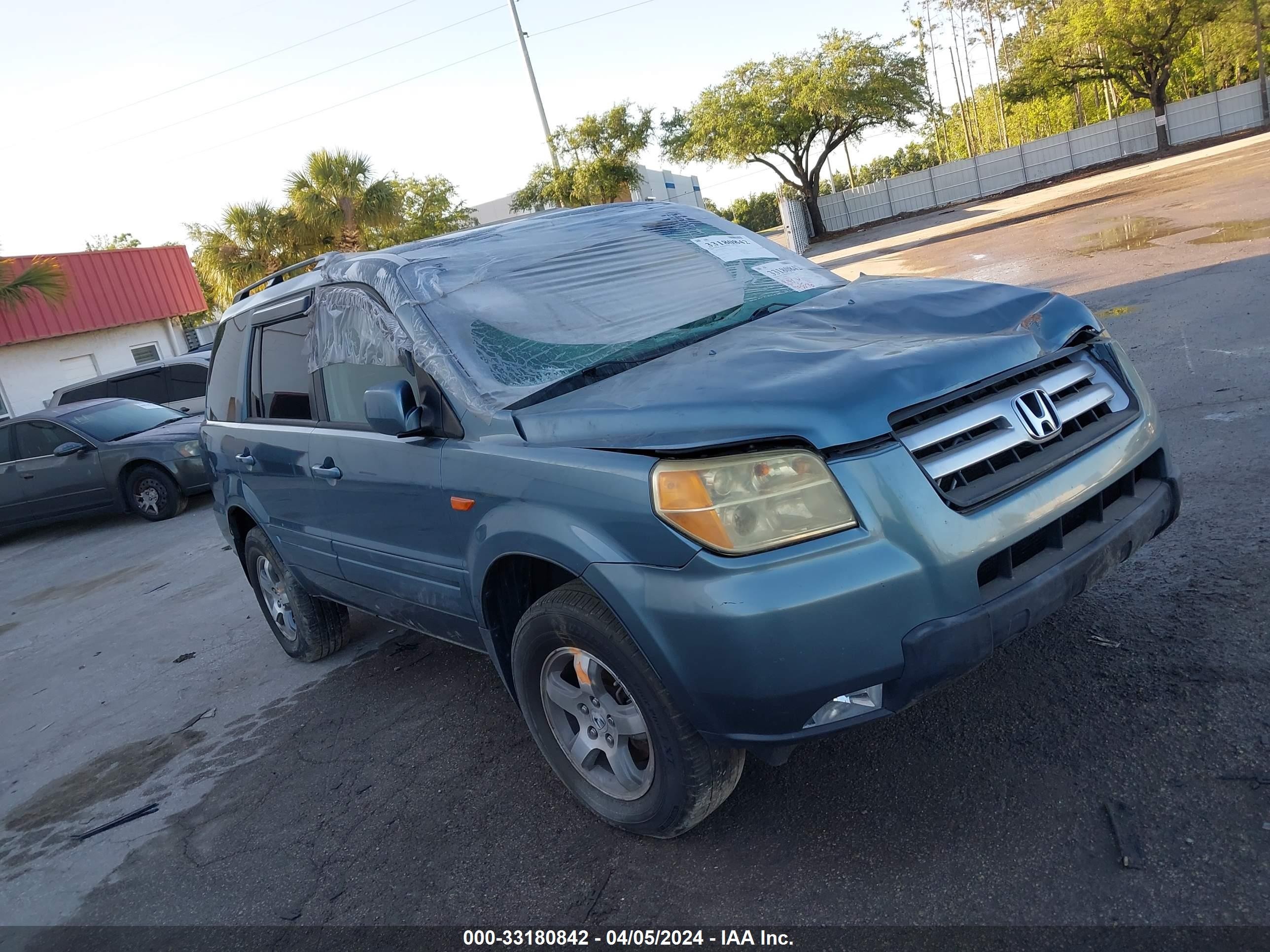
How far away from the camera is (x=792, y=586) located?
2305mm

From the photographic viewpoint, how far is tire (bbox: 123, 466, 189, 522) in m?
11.4

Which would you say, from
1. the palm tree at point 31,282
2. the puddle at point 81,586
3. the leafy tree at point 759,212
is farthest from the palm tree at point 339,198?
the leafy tree at point 759,212

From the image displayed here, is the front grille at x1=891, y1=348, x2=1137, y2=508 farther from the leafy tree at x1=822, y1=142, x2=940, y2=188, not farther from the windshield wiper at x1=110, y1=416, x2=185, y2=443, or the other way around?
the leafy tree at x1=822, y1=142, x2=940, y2=188

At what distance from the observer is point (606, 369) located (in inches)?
126

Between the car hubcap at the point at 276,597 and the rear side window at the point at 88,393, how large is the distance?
10498mm

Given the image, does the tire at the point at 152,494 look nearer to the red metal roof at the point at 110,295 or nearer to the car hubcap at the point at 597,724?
the car hubcap at the point at 597,724

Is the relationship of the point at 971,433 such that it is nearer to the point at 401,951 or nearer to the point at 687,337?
the point at 687,337

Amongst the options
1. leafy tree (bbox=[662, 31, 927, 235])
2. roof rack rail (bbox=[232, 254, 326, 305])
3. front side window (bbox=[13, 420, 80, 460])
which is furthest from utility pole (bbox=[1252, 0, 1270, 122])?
roof rack rail (bbox=[232, 254, 326, 305])

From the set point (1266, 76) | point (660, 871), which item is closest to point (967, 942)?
point (660, 871)

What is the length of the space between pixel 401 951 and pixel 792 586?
153 cm

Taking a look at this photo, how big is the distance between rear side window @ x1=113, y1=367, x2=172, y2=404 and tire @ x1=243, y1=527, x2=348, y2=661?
10.5 m

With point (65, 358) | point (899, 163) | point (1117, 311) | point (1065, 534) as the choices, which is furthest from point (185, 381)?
point (899, 163)

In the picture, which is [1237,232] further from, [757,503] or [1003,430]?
[757,503]

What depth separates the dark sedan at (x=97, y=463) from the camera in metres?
11.3
